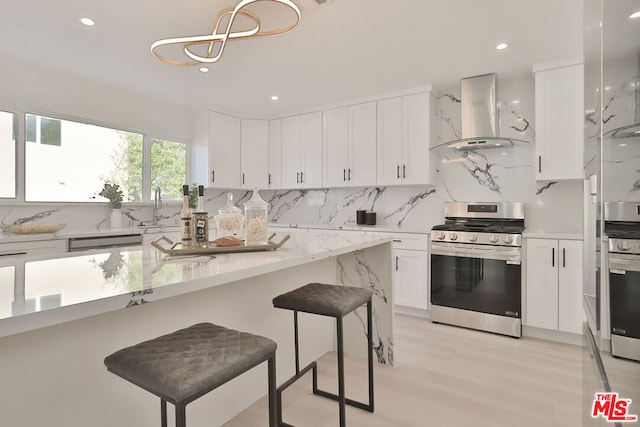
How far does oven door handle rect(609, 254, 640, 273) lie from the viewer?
731 mm

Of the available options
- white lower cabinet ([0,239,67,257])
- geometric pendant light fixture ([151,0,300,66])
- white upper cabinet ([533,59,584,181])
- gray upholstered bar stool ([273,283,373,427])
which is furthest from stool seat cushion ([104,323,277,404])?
white upper cabinet ([533,59,584,181])

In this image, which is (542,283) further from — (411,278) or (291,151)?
(291,151)

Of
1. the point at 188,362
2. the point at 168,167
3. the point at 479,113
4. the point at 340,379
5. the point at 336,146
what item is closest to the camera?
the point at 188,362

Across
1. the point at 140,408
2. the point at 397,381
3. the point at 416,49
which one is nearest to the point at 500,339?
the point at 397,381

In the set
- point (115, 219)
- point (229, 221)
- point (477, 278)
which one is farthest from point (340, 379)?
point (115, 219)

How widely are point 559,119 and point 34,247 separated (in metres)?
4.49

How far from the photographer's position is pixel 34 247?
8.86 feet

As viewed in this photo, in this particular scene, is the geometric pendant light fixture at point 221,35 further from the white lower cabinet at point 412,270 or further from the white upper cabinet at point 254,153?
the white lower cabinet at point 412,270

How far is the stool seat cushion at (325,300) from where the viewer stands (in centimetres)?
159

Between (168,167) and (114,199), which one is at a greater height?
(168,167)

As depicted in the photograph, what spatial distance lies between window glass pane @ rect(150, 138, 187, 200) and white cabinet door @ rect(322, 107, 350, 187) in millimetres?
1909

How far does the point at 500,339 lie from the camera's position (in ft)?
9.77

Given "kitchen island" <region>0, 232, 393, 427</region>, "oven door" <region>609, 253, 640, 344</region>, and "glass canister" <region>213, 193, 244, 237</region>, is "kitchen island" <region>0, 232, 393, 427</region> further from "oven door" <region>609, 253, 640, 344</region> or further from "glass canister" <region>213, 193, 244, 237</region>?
"oven door" <region>609, 253, 640, 344</region>

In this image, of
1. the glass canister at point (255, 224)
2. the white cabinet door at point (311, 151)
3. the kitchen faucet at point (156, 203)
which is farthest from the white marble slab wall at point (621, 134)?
the kitchen faucet at point (156, 203)
